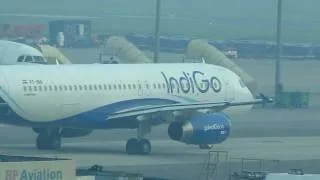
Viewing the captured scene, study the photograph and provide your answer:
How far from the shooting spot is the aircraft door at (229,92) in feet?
218

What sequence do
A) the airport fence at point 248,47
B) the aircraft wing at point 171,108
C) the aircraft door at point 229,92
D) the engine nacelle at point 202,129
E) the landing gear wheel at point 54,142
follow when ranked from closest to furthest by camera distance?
the engine nacelle at point 202,129
the aircraft wing at point 171,108
the landing gear wheel at point 54,142
the aircraft door at point 229,92
the airport fence at point 248,47

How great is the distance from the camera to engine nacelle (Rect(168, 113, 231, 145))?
201ft

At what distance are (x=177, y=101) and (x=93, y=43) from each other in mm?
103517

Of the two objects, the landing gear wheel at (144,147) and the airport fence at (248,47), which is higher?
the airport fence at (248,47)

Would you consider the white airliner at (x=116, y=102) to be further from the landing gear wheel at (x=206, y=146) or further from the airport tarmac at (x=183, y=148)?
the airport tarmac at (x=183, y=148)

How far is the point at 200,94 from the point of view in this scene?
65188mm

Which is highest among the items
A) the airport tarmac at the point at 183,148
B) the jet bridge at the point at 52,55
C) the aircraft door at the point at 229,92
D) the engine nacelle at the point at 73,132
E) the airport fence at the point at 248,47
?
the airport fence at the point at 248,47

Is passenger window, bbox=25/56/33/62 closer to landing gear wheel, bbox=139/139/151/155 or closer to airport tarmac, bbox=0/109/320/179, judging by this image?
airport tarmac, bbox=0/109/320/179

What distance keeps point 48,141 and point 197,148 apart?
6301 millimetres

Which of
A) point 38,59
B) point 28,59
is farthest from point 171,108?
point 28,59

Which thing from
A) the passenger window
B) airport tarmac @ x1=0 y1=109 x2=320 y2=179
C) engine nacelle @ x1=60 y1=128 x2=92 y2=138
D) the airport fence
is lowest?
airport tarmac @ x1=0 y1=109 x2=320 y2=179

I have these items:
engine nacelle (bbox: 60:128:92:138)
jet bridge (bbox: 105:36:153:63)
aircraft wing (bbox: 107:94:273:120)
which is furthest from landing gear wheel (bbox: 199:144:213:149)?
jet bridge (bbox: 105:36:153:63)

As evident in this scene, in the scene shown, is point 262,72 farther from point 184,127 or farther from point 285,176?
point 285,176

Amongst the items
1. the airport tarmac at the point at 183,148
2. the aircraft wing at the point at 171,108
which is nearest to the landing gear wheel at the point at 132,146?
the airport tarmac at the point at 183,148
